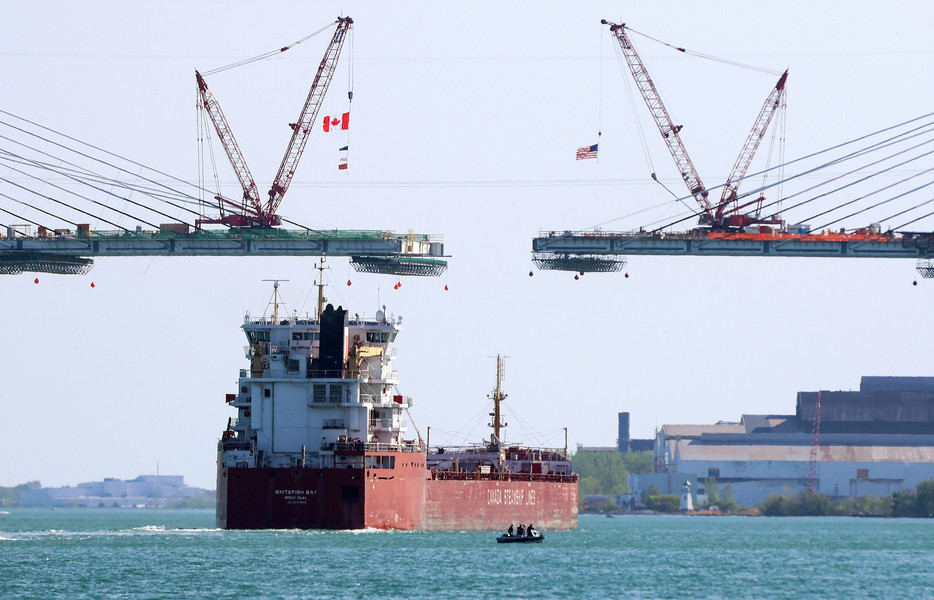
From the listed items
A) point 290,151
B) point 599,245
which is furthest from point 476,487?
point 290,151

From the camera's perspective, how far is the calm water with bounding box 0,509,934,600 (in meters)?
69.5

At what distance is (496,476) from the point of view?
11388 cm

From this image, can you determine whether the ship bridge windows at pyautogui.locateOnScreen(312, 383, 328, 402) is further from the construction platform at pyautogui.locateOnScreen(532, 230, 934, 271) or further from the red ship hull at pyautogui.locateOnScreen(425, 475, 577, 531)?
the construction platform at pyautogui.locateOnScreen(532, 230, 934, 271)

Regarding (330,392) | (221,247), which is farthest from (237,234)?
(330,392)

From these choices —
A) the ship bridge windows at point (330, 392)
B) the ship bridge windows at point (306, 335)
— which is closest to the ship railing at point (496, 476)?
the ship bridge windows at point (330, 392)

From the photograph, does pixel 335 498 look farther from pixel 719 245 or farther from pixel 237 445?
pixel 719 245

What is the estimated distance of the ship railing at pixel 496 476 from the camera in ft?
360

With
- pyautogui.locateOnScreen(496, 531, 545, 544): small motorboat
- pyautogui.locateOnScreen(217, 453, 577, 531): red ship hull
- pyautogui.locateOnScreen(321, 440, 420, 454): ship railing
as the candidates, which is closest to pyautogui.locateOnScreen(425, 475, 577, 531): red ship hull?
pyautogui.locateOnScreen(217, 453, 577, 531): red ship hull

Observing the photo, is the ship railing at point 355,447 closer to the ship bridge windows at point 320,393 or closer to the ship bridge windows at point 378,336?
the ship bridge windows at point 320,393

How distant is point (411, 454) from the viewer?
330 ft

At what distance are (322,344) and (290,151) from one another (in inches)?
1714

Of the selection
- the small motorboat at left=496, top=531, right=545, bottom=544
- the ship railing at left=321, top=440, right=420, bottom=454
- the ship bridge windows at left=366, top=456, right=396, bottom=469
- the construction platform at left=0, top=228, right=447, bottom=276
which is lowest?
the small motorboat at left=496, top=531, right=545, bottom=544

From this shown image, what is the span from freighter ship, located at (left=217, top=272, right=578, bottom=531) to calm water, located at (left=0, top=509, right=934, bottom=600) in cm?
158

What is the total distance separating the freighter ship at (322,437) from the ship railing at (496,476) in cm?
392
